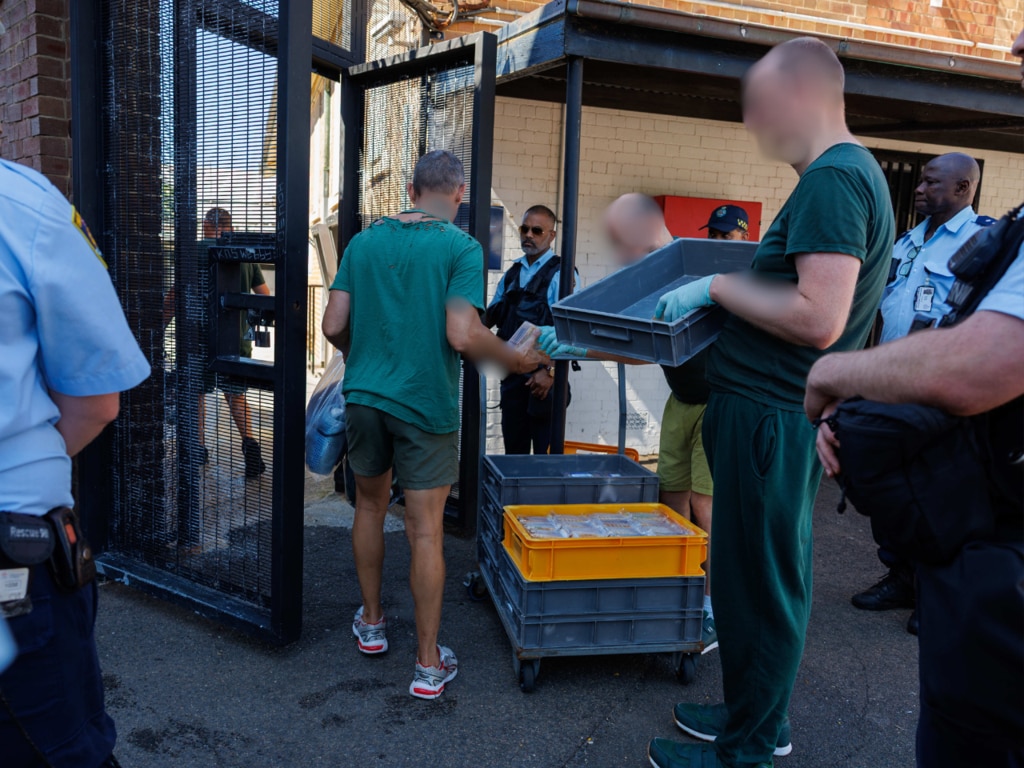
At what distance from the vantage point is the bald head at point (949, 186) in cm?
424

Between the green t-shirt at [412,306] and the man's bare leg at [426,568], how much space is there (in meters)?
0.31

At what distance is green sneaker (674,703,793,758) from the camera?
2719 mm

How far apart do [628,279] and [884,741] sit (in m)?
1.99

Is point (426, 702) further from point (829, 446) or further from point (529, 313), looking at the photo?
point (529, 313)

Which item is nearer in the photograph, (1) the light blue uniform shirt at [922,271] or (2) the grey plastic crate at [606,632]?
(2) the grey plastic crate at [606,632]

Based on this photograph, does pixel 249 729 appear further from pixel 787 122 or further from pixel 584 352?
pixel 787 122

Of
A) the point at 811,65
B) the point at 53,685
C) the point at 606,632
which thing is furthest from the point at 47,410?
the point at 606,632

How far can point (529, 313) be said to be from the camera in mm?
4875

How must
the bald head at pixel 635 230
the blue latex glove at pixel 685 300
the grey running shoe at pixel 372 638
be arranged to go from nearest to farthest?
the blue latex glove at pixel 685 300 → the grey running shoe at pixel 372 638 → the bald head at pixel 635 230

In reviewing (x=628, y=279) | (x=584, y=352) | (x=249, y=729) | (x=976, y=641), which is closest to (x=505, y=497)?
(x=584, y=352)

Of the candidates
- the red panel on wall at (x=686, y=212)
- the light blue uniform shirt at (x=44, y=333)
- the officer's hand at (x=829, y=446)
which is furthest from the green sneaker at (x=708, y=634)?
the red panel on wall at (x=686, y=212)

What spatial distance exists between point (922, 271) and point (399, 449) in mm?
3108

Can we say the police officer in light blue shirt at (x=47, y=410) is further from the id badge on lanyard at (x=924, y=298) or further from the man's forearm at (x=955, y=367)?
the id badge on lanyard at (x=924, y=298)

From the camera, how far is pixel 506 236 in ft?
20.6
